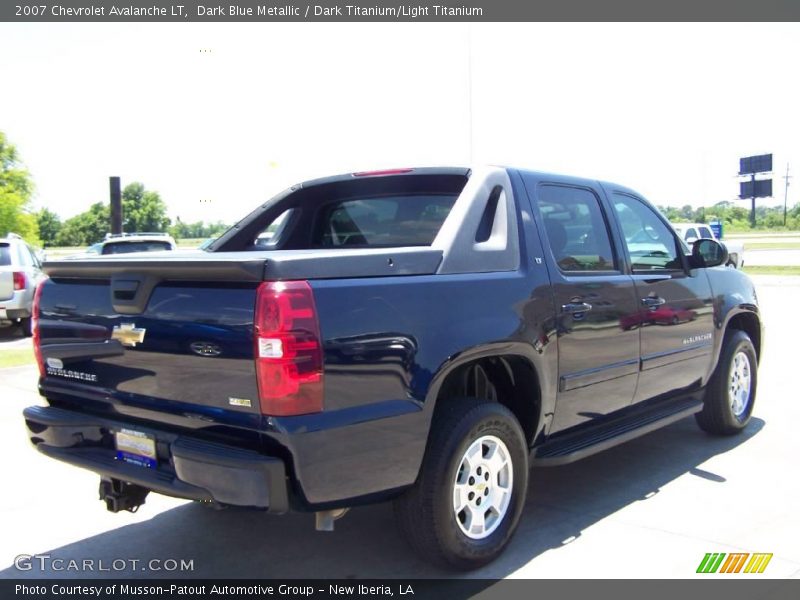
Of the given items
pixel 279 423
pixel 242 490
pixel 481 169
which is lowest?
pixel 242 490

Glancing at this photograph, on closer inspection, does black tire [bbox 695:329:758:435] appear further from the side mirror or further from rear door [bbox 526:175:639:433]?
rear door [bbox 526:175:639:433]

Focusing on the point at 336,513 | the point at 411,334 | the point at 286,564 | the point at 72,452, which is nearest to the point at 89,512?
the point at 72,452

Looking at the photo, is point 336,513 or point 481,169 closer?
point 336,513

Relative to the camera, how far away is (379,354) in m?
3.08

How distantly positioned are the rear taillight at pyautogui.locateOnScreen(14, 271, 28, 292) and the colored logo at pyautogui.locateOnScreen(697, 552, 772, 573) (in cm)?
1173

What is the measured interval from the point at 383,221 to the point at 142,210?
83.2 meters

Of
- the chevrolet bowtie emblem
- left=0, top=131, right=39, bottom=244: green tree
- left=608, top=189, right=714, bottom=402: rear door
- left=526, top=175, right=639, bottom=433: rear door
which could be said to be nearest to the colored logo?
left=526, top=175, right=639, bottom=433: rear door

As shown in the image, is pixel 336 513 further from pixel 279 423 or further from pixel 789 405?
pixel 789 405

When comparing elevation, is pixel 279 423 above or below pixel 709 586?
above

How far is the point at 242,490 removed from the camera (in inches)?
111

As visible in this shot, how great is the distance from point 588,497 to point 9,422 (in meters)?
4.99

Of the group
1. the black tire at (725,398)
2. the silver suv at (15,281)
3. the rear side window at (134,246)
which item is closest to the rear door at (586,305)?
the black tire at (725,398)

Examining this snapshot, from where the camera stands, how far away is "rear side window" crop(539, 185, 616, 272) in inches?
168

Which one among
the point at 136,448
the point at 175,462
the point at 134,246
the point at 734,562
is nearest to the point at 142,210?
the point at 134,246
